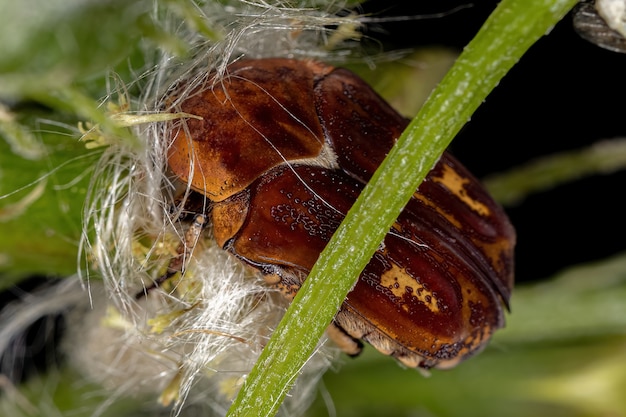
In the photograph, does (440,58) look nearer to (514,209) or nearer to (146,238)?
(514,209)

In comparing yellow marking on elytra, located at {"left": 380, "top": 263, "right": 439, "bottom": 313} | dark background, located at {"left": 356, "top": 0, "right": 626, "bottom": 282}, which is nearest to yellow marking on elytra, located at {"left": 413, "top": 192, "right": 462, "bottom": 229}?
yellow marking on elytra, located at {"left": 380, "top": 263, "right": 439, "bottom": 313}

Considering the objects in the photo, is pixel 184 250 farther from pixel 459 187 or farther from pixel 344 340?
pixel 459 187

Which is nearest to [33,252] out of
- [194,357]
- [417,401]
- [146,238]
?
[146,238]

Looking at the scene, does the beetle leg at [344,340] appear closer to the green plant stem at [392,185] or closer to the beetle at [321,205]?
the beetle at [321,205]

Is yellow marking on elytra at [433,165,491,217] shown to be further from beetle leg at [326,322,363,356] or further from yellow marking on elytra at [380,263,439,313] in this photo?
beetle leg at [326,322,363,356]

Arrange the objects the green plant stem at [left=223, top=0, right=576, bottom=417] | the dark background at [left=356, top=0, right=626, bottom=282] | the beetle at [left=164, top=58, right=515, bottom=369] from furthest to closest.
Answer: the dark background at [left=356, top=0, right=626, bottom=282], the beetle at [left=164, top=58, right=515, bottom=369], the green plant stem at [left=223, top=0, right=576, bottom=417]

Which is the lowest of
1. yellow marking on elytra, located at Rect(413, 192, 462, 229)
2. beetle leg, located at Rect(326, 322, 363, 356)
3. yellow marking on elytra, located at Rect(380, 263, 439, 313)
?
beetle leg, located at Rect(326, 322, 363, 356)

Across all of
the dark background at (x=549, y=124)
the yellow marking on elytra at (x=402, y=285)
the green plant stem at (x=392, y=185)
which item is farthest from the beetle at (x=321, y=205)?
the dark background at (x=549, y=124)

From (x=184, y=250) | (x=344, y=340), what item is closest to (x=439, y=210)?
(x=344, y=340)
